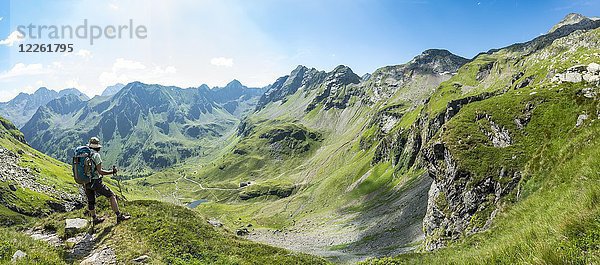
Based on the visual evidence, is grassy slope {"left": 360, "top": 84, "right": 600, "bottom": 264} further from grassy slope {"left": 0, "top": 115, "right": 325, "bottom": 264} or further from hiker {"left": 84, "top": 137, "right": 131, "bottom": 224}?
hiker {"left": 84, "top": 137, "right": 131, "bottom": 224}

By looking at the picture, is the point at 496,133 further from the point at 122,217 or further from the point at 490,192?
the point at 122,217

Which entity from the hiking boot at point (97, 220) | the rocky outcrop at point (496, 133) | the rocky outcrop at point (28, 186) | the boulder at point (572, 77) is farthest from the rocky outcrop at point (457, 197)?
the rocky outcrop at point (28, 186)

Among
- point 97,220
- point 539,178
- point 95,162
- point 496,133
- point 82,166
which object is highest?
point 95,162

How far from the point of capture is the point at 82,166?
17.6m

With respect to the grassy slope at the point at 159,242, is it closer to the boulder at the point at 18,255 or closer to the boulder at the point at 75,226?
the boulder at the point at 18,255

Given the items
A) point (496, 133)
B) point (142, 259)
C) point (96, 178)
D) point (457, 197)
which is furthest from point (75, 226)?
point (496, 133)

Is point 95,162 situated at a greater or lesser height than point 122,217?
greater

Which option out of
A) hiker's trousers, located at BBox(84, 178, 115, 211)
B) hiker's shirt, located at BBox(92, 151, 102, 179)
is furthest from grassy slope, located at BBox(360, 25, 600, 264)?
hiker's shirt, located at BBox(92, 151, 102, 179)

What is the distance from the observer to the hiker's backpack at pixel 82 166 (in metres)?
17.5

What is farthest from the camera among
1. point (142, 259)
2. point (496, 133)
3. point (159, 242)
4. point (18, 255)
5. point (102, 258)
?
point (496, 133)

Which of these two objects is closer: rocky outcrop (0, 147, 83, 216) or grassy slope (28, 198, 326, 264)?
grassy slope (28, 198, 326, 264)

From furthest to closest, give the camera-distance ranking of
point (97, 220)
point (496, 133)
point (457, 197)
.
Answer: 1. point (496, 133)
2. point (457, 197)
3. point (97, 220)

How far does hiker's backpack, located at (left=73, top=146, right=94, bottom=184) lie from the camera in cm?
1745

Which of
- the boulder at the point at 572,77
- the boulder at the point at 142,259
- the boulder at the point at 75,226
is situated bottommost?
the boulder at the point at 142,259
